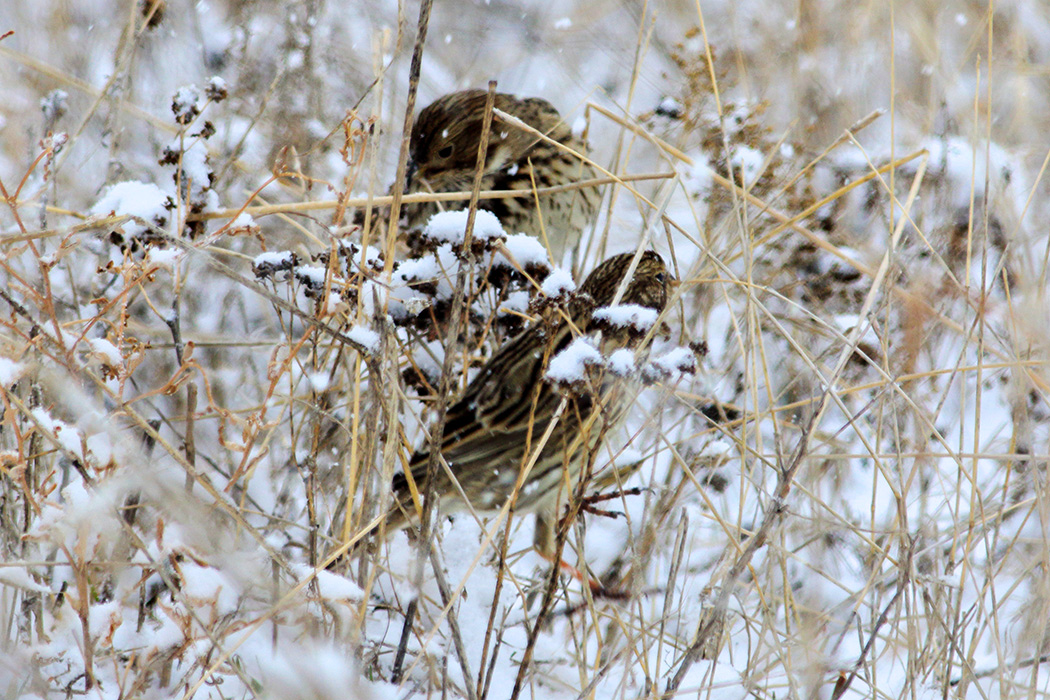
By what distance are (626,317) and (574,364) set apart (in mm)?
Answer: 157

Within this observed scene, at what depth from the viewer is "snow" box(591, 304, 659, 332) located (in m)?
1.78

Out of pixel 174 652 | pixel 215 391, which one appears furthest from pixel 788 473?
pixel 215 391

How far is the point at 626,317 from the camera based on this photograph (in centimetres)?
178

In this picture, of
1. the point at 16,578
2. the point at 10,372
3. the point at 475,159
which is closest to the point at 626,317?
the point at 10,372

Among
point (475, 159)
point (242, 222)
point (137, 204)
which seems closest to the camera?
point (242, 222)

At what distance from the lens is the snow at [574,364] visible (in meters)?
1.68

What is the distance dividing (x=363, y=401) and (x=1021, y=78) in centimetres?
385

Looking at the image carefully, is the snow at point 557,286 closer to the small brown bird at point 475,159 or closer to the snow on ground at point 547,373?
the snow on ground at point 547,373

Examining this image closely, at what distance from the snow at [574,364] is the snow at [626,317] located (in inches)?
3.9

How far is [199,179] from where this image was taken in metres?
2.44

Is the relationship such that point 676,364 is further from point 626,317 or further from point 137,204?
point 137,204

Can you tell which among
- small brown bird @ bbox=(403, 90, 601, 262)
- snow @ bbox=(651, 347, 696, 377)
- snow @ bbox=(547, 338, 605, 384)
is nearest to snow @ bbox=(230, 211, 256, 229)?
snow @ bbox=(547, 338, 605, 384)

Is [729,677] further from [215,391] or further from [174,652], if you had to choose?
[215,391]

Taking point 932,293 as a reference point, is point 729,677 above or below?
below
